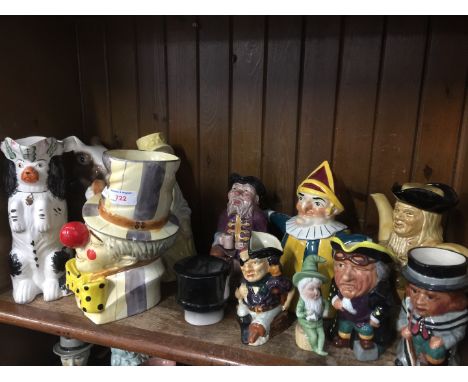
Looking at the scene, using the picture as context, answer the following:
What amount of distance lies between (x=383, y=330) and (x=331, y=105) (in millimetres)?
450

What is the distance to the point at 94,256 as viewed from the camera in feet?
2.62

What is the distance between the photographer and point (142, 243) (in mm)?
797

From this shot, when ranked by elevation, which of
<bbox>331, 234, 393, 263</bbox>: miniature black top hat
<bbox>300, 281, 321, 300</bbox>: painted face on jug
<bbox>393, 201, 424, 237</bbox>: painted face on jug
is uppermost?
<bbox>393, 201, 424, 237</bbox>: painted face on jug

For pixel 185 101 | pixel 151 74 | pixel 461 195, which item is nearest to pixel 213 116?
pixel 185 101

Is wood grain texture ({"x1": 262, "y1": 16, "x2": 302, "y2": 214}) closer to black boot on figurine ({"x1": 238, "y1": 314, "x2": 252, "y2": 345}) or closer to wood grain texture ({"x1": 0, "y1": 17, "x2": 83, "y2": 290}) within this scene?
black boot on figurine ({"x1": 238, "y1": 314, "x2": 252, "y2": 345})

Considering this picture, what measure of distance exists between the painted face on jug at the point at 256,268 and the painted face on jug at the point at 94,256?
0.86ft

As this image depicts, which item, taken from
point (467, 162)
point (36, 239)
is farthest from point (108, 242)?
point (467, 162)

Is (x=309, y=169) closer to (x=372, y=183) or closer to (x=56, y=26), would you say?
(x=372, y=183)

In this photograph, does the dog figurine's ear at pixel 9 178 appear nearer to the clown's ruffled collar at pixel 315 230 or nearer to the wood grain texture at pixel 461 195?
the clown's ruffled collar at pixel 315 230

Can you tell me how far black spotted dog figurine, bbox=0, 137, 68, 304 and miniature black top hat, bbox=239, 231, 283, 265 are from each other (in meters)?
0.40

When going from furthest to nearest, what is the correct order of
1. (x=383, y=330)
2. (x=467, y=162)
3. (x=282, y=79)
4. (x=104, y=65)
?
(x=104, y=65)
(x=282, y=79)
(x=467, y=162)
(x=383, y=330)

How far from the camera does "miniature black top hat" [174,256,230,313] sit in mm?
776

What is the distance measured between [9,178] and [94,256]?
241 millimetres

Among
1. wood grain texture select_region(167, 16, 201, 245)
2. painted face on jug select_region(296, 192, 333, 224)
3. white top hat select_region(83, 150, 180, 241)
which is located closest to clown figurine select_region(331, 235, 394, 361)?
painted face on jug select_region(296, 192, 333, 224)
